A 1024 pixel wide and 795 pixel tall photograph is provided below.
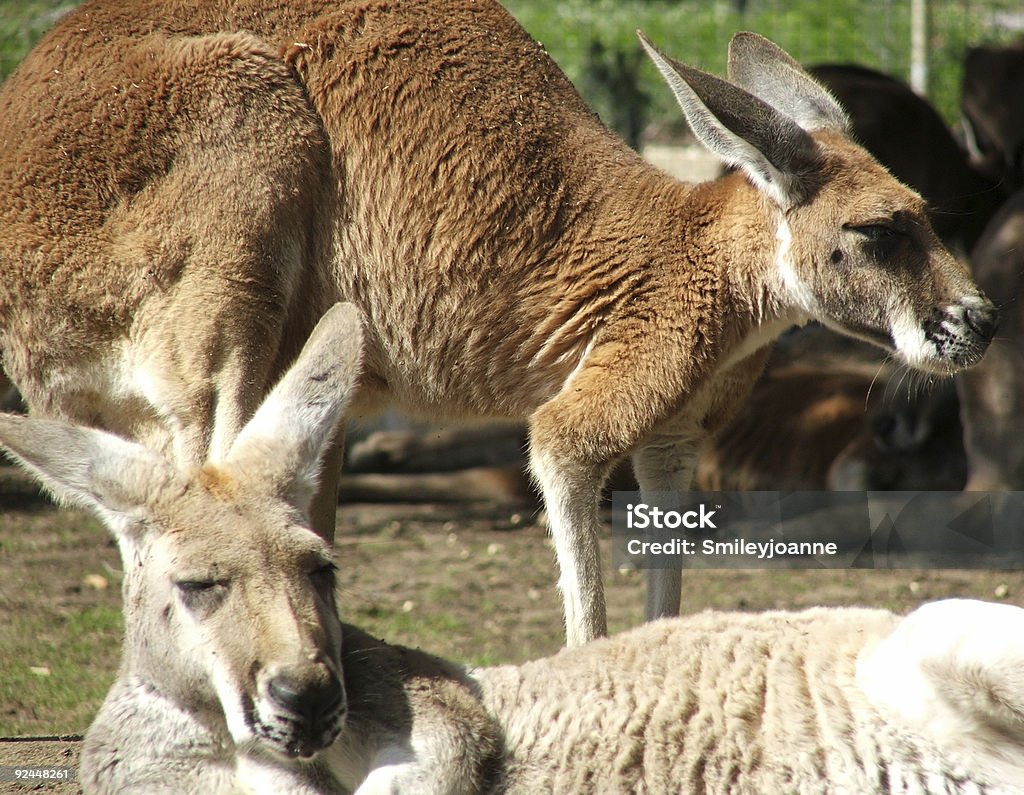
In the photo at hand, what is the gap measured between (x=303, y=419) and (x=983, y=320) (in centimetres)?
227

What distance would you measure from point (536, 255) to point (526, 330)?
0.25m

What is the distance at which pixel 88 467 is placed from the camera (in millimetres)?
3123

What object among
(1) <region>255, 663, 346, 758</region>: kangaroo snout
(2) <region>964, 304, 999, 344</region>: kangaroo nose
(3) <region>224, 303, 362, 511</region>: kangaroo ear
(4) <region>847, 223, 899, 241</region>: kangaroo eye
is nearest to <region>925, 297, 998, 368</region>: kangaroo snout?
(2) <region>964, 304, 999, 344</region>: kangaroo nose

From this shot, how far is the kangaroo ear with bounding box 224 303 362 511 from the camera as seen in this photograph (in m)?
3.32

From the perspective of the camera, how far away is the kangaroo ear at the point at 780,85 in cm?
492

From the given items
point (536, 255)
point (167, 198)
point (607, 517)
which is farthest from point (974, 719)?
point (607, 517)

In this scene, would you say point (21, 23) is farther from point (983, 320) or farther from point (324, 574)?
point (324, 574)

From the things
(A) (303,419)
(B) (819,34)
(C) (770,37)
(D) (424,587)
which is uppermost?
(B) (819,34)

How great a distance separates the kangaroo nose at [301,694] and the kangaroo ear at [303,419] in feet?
1.88

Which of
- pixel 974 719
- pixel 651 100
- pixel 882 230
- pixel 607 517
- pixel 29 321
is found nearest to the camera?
pixel 974 719

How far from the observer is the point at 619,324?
4.54 meters

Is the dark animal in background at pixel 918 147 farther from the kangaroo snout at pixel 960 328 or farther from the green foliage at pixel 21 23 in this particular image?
the green foliage at pixel 21 23

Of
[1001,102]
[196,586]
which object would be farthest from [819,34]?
[196,586]

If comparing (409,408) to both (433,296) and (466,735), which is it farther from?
(466,735)
